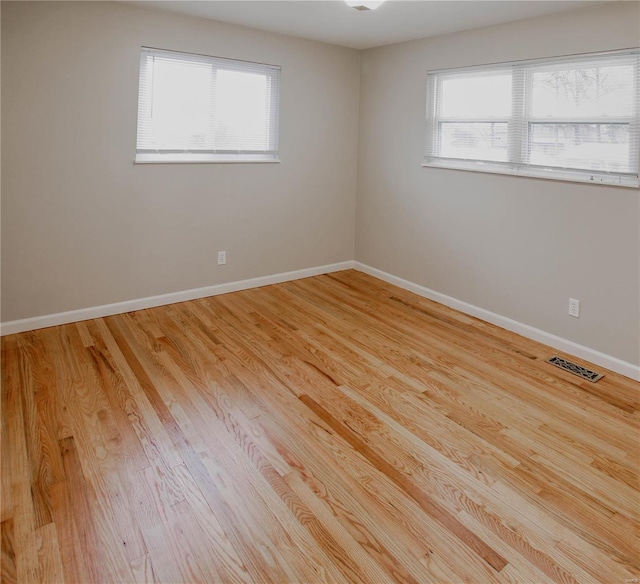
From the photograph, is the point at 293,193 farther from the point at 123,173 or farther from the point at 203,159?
the point at 123,173

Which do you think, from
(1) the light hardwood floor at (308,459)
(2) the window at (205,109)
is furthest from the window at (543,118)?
(2) the window at (205,109)

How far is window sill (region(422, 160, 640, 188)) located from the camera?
3.02 meters

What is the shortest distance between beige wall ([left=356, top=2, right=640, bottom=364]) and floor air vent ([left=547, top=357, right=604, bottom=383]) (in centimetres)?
21

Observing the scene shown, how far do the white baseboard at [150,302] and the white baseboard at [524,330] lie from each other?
86cm

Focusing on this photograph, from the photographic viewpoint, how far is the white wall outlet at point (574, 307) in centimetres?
333

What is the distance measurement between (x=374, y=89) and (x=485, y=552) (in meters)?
4.32

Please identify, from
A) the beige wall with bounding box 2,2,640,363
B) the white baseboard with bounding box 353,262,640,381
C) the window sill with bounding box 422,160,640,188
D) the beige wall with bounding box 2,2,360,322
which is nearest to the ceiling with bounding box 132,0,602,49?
the beige wall with bounding box 2,2,640,363

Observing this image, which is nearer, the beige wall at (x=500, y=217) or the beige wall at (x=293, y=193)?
the beige wall at (x=500, y=217)

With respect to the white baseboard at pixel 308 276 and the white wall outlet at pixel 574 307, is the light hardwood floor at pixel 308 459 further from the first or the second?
the white wall outlet at pixel 574 307

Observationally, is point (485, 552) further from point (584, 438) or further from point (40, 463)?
point (40, 463)

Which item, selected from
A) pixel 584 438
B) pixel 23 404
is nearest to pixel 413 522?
pixel 584 438

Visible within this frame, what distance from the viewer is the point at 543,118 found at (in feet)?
11.1

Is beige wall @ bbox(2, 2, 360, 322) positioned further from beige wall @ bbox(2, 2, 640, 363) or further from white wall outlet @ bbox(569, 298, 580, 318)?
white wall outlet @ bbox(569, 298, 580, 318)

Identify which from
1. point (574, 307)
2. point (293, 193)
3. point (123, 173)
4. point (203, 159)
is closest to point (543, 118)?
point (574, 307)
